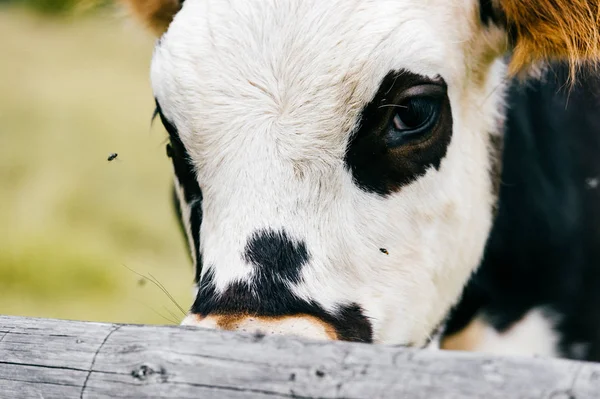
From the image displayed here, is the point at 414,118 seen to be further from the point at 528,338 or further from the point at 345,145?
the point at 528,338

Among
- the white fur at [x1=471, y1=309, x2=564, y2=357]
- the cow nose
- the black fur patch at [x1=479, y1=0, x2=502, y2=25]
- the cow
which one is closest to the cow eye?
the cow

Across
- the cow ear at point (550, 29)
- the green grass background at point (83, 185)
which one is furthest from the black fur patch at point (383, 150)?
the green grass background at point (83, 185)

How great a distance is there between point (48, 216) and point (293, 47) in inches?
182

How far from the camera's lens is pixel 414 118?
1.77 m

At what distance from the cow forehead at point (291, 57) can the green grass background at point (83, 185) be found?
2.84 feet

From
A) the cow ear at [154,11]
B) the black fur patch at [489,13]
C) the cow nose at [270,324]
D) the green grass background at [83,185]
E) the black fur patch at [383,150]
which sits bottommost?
the green grass background at [83,185]

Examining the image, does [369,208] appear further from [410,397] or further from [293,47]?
[410,397]

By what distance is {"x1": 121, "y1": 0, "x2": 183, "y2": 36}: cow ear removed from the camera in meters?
2.43

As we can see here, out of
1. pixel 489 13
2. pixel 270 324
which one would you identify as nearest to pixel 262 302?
pixel 270 324

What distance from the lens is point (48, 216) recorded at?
5.92 metres

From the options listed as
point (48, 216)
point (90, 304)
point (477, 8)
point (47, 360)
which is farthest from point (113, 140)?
point (47, 360)

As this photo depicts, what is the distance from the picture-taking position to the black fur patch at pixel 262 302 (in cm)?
148

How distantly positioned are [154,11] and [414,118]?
3.46 feet

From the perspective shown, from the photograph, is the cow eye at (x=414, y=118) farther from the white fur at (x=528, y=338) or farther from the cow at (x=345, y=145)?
the white fur at (x=528, y=338)
